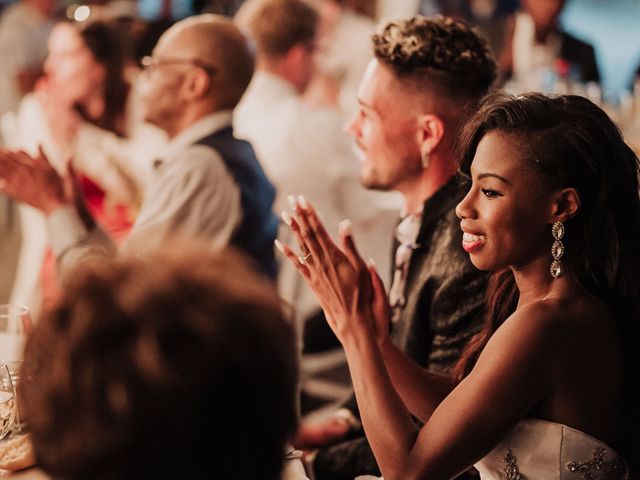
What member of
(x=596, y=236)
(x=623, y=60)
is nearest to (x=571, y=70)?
(x=623, y=60)

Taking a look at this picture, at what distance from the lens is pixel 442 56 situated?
6.97ft

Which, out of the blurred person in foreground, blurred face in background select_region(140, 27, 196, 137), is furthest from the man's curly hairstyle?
the blurred person in foreground

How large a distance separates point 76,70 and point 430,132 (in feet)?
6.56

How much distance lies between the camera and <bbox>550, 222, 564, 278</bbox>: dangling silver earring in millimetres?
1503

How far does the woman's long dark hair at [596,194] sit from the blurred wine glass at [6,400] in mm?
898

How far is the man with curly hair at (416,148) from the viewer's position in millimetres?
2057

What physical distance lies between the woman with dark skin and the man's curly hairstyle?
1.82 ft

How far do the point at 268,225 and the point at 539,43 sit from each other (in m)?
2.85

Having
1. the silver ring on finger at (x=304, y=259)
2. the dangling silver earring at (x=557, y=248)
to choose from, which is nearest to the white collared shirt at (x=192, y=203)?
the silver ring on finger at (x=304, y=259)

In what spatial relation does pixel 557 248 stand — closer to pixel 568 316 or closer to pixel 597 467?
pixel 568 316

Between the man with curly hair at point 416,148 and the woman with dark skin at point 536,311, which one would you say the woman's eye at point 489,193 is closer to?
the woman with dark skin at point 536,311

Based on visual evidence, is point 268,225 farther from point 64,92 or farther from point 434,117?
point 64,92

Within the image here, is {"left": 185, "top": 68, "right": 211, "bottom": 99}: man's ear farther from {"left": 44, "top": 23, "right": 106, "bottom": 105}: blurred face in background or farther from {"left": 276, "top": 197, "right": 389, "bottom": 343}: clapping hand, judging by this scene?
{"left": 276, "top": 197, "right": 389, "bottom": 343}: clapping hand

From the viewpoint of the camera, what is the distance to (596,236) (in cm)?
151
